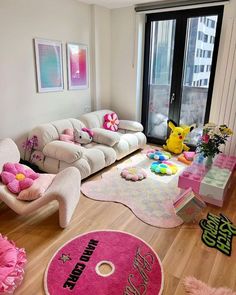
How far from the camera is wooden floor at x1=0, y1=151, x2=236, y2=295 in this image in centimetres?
178

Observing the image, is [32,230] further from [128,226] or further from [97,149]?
[97,149]

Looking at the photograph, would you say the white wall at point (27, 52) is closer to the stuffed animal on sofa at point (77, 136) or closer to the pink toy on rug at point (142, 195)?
the stuffed animal on sofa at point (77, 136)

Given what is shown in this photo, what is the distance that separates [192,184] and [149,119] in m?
2.32

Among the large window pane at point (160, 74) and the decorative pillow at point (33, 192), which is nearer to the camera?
the decorative pillow at point (33, 192)

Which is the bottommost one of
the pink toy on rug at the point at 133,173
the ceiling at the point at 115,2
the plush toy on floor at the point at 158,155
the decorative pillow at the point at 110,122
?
the pink toy on rug at the point at 133,173

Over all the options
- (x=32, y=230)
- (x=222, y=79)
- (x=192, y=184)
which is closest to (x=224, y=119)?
(x=222, y=79)

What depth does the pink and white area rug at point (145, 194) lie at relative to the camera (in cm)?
249

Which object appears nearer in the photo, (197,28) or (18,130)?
(18,130)

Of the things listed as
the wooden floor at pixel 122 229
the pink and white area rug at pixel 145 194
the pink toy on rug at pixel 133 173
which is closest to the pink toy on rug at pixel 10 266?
the wooden floor at pixel 122 229

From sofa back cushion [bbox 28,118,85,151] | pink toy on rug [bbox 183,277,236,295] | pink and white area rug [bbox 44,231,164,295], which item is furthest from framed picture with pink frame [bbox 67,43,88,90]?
pink toy on rug [bbox 183,277,236,295]

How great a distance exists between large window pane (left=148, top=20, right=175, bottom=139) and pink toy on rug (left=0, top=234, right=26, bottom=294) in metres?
3.50

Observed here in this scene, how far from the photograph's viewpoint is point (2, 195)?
2254mm

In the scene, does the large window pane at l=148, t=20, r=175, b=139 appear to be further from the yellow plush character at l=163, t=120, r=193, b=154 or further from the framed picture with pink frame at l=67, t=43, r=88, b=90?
the framed picture with pink frame at l=67, t=43, r=88, b=90

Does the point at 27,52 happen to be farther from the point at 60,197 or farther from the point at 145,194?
the point at 145,194
